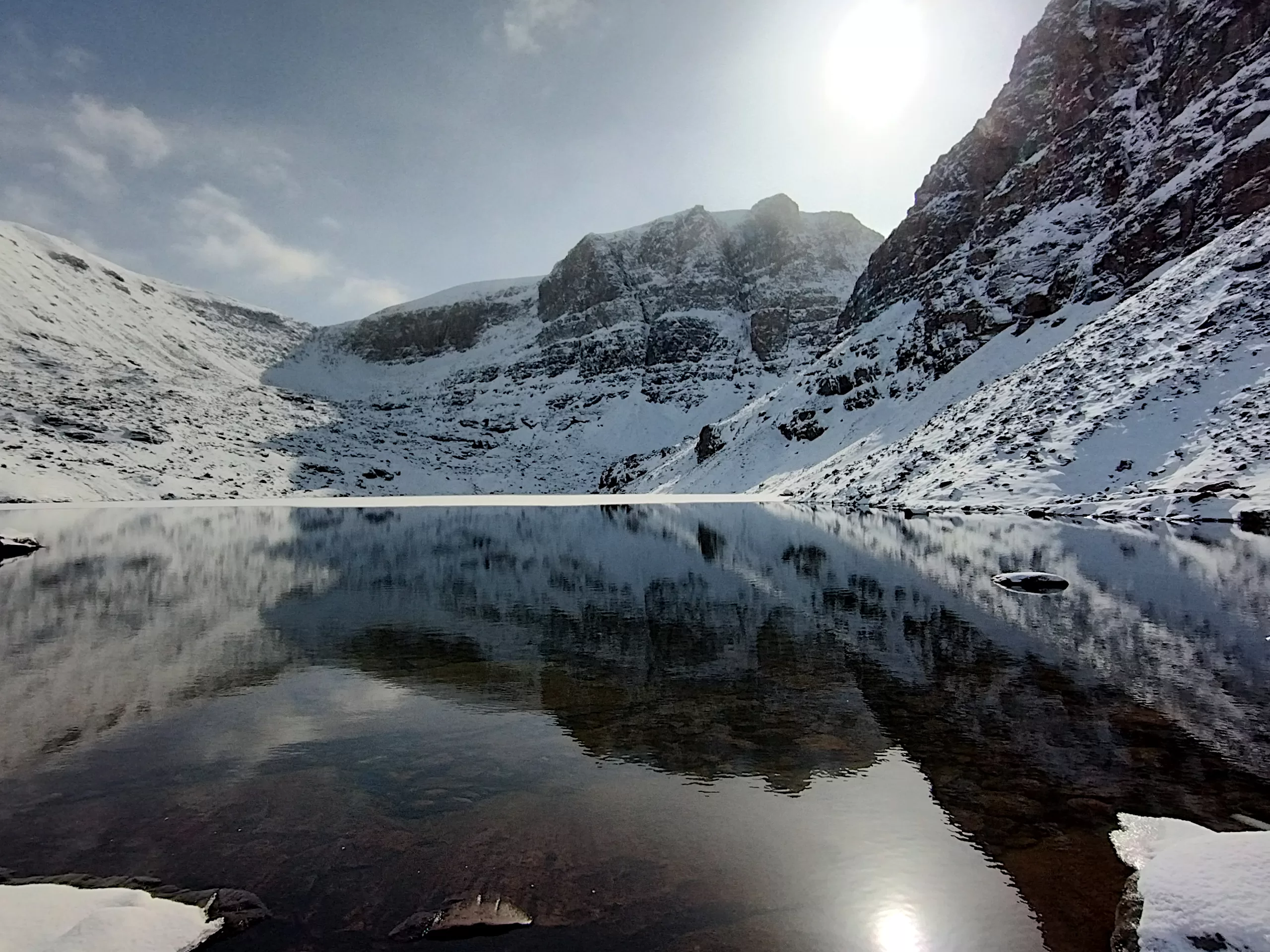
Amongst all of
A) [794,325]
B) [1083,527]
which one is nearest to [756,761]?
[1083,527]

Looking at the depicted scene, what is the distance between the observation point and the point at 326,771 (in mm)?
7184

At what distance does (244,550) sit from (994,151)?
3953 inches

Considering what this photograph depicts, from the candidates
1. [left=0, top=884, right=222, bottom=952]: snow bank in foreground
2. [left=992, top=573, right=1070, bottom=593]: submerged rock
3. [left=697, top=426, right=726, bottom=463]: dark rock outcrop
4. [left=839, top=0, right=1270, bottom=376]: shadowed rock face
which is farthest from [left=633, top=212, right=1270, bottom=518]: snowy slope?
[left=0, top=884, right=222, bottom=952]: snow bank in foreground

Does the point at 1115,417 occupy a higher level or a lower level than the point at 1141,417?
higher

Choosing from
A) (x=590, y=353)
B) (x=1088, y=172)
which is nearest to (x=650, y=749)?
(x=1088, y=172)

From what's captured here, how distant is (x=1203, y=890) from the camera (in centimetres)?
448

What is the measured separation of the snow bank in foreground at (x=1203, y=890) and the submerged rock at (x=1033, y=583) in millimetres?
12239

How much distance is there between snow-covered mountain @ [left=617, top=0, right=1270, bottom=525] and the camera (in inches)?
1464

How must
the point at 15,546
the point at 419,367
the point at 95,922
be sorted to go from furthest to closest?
the point at 419,367 → the point at 15,546 → the point at 95,922

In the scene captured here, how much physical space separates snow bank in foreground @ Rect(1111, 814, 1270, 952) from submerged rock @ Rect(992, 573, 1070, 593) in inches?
482

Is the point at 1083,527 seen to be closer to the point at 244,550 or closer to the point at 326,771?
the point at 326,771

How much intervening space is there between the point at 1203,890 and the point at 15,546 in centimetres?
3573

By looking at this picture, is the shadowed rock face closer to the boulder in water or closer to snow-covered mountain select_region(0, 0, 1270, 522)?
snow-covered mountain select_region(0, 0, 1270, 522)

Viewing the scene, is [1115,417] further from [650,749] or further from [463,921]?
[463,921]
